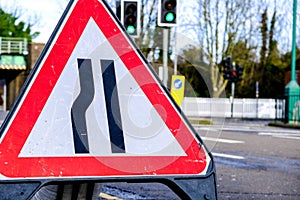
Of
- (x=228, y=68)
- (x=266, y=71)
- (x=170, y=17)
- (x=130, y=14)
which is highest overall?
(x=130, y=14)

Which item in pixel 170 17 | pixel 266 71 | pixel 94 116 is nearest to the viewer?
pixel 94 116

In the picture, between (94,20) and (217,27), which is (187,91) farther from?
(217,27)

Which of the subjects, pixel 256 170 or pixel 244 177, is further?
pixel 256 170

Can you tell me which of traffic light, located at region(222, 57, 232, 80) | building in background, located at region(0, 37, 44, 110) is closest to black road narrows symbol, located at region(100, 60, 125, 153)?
traffic light, located at region(222, 57, 232, 80)

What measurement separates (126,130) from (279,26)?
43.1 meters

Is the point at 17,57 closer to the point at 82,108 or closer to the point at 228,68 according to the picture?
the point at 228,68

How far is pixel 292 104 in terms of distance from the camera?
2489 cm

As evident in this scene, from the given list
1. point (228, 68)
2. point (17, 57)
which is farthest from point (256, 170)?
point (17, 57)

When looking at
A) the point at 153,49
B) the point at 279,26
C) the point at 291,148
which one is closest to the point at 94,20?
the point at 153,49

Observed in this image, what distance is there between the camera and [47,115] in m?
2.04

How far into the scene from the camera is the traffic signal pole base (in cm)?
2486

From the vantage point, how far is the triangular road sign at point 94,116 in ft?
6.61

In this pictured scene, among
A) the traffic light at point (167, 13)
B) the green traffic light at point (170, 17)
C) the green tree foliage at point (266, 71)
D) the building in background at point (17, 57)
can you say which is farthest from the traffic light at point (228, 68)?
the green traffic light at point (170, 17)

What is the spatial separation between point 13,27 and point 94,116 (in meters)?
55.0
